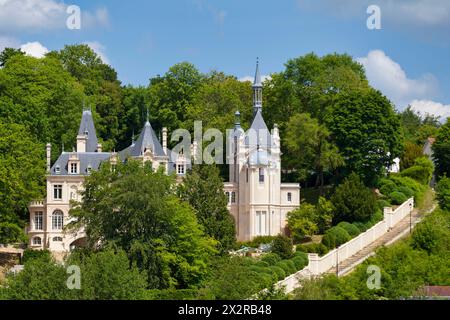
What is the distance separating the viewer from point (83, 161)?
293 feet

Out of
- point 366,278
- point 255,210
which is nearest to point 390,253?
point 366,278

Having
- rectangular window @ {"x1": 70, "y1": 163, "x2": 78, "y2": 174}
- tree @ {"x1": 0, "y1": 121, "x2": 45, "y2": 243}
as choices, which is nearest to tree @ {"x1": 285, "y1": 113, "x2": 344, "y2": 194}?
rectangular window @ {"x1": 70, "y1": 163, "x2": 78, "y2": 174}

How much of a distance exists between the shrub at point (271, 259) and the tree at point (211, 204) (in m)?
2.60

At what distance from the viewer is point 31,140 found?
91062mm

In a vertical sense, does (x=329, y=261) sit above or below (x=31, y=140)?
below

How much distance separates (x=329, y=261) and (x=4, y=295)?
22.5 m

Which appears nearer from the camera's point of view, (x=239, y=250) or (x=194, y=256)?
(x=194, y=256)

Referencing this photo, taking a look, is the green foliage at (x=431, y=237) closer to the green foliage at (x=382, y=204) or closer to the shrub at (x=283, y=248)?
the shrub at (x=283, y=248)

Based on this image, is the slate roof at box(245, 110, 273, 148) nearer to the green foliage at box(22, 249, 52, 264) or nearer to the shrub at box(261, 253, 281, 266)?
the shrub at box(261, 253, 281, 266)

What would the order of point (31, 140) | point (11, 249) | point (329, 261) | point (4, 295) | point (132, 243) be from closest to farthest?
1. point (4, 295)
2. point (132, 243)
3. point (329, 261)
4. point (11, 249)
5. point (31, 140)

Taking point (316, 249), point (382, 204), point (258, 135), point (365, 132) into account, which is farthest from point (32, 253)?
point (365, 132)

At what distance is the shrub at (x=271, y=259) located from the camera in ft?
246
